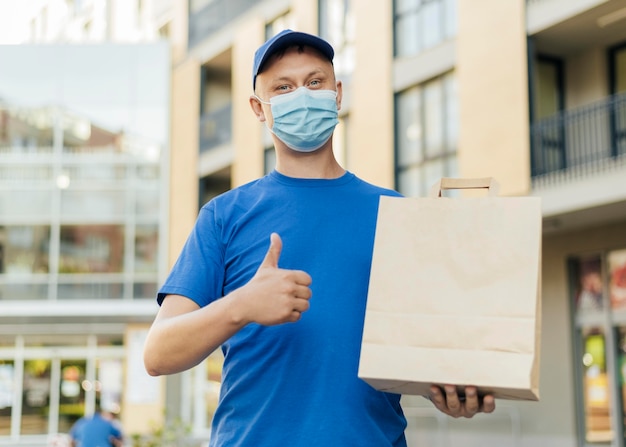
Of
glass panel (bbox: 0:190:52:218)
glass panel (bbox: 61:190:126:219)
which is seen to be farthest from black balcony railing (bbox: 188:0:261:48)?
glass panel (bbox: 0:190:52:218)

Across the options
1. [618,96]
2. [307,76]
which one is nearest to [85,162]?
[618,96]

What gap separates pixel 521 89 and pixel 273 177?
14.0 metres

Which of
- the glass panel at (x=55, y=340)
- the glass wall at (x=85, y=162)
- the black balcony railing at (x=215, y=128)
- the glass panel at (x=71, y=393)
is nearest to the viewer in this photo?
the black balcony railing at (x=215, y=128)

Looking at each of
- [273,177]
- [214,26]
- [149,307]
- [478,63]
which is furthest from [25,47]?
[273,177]

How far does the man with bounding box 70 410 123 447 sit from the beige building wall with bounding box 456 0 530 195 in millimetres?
7145

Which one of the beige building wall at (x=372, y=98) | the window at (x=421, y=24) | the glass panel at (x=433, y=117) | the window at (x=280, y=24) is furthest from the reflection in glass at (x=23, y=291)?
the glass panel at (x=433, y=117)

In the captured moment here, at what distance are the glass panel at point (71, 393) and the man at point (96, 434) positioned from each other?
14069 millimetres

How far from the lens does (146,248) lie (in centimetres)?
2803

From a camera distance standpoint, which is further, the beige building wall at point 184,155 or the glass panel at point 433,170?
the beige building wall at point 184,155

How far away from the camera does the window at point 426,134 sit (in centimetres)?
1789

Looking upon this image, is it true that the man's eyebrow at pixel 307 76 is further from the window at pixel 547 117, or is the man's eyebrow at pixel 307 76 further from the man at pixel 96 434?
the window at pixel 547 117

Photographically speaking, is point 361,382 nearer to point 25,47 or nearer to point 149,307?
point 149,307

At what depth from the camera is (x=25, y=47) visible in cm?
2859

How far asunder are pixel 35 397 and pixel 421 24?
16392 millimetres
